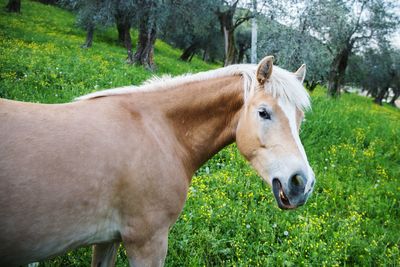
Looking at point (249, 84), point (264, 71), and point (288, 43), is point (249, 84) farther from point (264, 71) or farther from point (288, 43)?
point (288, 43)

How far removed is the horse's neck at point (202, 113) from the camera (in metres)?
3.11

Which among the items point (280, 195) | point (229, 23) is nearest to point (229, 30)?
point (229, 23)

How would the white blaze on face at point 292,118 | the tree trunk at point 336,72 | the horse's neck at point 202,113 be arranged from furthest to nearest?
the tree trunk at point 336,72
the horse's neck at point 202,113
the white blaze on face at point 292,118

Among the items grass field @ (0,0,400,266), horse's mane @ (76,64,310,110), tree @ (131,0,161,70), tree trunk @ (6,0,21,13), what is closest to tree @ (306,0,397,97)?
tree @ (131,0,161,70)

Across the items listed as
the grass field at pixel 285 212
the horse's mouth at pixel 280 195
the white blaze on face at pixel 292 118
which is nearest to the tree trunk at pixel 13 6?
the grass field at pixel 285 212

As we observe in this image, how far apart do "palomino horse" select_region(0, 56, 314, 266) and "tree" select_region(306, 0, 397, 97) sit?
1779cm

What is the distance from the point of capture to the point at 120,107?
2805mm

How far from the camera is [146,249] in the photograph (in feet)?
8.57

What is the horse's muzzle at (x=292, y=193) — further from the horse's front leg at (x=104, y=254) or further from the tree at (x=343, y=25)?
the tree at (x=343, y=25)

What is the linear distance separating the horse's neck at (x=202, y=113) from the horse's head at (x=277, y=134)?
0.65 ft

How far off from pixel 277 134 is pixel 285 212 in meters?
2.69

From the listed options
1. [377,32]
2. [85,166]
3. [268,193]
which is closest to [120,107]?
[85,166]

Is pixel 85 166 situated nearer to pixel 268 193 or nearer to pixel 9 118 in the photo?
pixel 9 118

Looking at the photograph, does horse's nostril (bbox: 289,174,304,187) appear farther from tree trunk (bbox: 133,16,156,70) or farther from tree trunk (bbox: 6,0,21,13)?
tree trunk (bbox: 6,0,21,13)
